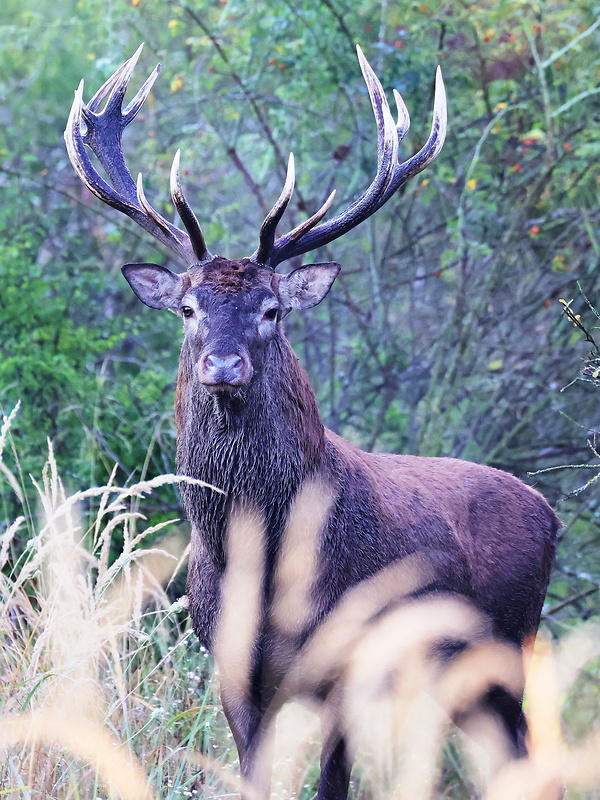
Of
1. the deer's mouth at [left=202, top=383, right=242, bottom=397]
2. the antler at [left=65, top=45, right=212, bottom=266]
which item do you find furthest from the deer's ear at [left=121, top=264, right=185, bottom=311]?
the deer's mouth at [left=202, top=383, right=242, bottom=397]

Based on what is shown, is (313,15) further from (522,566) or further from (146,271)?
(522,566)

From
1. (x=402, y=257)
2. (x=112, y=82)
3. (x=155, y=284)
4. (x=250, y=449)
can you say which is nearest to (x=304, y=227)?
(x=155, y=284)

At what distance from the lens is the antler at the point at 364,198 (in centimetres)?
341

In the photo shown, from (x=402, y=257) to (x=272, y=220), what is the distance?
3.70m

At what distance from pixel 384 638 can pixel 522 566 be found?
35.4 inches

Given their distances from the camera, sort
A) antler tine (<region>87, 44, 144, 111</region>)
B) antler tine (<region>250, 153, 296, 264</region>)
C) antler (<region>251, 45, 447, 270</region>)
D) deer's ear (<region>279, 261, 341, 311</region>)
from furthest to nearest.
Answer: antler tine (<region>87, 44, 144, 111</region>) → deer's ear (<region>279, 261, 341, 311</region>) → antler (<region>251, 45, 447, 270</region>) → antler tine (<region>250, 153, 296, 264</region>)

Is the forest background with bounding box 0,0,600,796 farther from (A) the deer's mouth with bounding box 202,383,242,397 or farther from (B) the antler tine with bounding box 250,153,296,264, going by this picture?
(A) the deer's mouth with bounding box 202,383,242,397

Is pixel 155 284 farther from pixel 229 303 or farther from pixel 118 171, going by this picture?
pixel 118 171

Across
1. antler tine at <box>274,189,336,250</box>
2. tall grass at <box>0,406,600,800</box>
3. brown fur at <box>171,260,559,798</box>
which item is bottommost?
tall grass at <box>0,406,600,800</box>

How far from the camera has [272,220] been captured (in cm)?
332

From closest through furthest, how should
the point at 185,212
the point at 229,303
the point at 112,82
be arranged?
1. the point at 229,303
2. the point at 185,212
3. the point at 112,82

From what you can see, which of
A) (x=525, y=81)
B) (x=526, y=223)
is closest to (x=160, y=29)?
(x=525, y=81)

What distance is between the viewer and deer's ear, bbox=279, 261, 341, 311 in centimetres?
353

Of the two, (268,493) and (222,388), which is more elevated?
(222,388)
